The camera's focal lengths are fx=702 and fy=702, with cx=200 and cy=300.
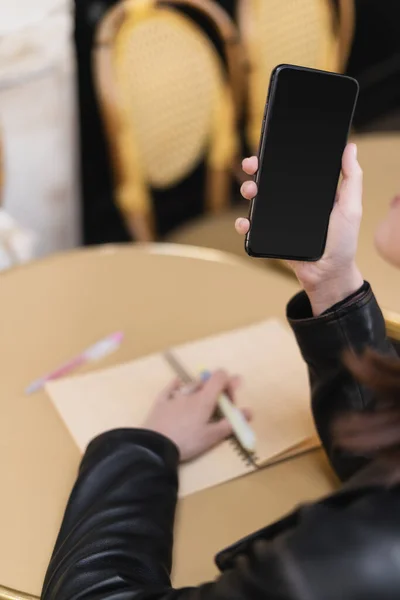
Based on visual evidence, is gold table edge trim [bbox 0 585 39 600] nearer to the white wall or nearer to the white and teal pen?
the white and teal pen

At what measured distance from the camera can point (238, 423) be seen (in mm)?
816

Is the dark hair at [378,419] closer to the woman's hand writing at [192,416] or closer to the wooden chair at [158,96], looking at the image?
the woman's hand writing at [192,416]

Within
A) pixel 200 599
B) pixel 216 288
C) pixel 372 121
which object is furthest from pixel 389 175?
pixel 372 121

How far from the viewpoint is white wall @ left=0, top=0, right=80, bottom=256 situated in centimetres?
165

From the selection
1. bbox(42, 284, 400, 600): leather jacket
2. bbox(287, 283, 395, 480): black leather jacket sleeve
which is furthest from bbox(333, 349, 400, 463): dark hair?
bbox(287, 283, 395, 480): black leather jacket sleeve

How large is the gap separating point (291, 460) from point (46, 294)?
0.47 m

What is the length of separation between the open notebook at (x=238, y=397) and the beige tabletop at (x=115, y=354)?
0.8 inches

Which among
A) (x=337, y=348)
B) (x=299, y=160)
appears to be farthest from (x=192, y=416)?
(x=299, y=160)

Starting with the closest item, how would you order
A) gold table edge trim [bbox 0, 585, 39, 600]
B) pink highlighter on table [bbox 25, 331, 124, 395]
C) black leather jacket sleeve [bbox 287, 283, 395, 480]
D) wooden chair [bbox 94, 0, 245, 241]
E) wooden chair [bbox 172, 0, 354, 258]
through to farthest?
gold table edge trim [bbox 0, 585, 39, 600] < black leather jacket sleeve [bbox 287, 283, 395, 480] < pink highlighter on table [bbox 25, 331, 124, 395] < wooden chair [bbox 94, 0, 245, 241] < wooden chair [bbox 172, 0, 354, 258]

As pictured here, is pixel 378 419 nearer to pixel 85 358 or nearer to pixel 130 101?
pixel 85 358

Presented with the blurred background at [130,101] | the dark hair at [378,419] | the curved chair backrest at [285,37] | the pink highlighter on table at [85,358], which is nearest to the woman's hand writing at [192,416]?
the pink highlighter on table at [85,358]

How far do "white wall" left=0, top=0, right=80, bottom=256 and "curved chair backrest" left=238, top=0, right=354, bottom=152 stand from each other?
0.49 meters

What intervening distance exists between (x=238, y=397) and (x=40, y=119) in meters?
1.25

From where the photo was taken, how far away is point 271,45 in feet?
6.36
